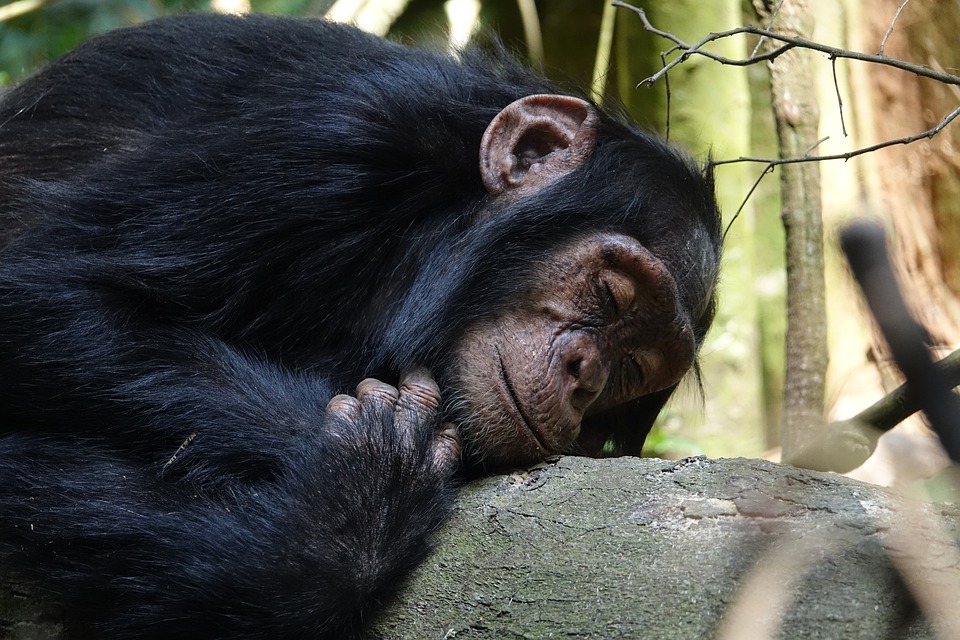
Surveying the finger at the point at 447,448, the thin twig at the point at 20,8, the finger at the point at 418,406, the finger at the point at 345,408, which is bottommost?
the finger at the point at 447,448

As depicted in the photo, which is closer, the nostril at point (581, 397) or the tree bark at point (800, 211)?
the nostril at point (581, 397)

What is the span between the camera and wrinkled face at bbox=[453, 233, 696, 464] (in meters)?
3.41

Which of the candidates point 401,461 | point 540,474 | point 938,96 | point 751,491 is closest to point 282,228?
point 401,461

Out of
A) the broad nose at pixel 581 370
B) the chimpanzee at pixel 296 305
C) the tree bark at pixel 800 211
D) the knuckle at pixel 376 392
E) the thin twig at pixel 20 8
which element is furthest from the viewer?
the thin twig at pixel 20 8

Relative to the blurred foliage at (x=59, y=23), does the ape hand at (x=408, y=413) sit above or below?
below

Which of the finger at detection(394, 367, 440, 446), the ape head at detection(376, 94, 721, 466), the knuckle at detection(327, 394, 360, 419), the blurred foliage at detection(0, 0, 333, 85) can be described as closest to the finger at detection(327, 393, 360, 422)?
the knuckle at detection(327, 394, 360, 419)

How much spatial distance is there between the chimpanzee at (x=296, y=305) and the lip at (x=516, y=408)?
0.01 meters

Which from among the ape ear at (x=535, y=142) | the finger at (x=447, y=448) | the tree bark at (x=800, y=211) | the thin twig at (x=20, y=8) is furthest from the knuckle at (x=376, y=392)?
the thin twig at (x=20, y=8)

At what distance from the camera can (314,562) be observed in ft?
8.77

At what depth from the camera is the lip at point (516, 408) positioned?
11.1 feet

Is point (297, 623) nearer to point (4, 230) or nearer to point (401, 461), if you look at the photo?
point (401, 461)

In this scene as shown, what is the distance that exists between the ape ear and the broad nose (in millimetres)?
674

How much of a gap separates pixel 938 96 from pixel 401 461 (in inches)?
305

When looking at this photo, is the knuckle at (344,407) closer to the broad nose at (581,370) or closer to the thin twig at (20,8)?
the broad nose at (581,370)
